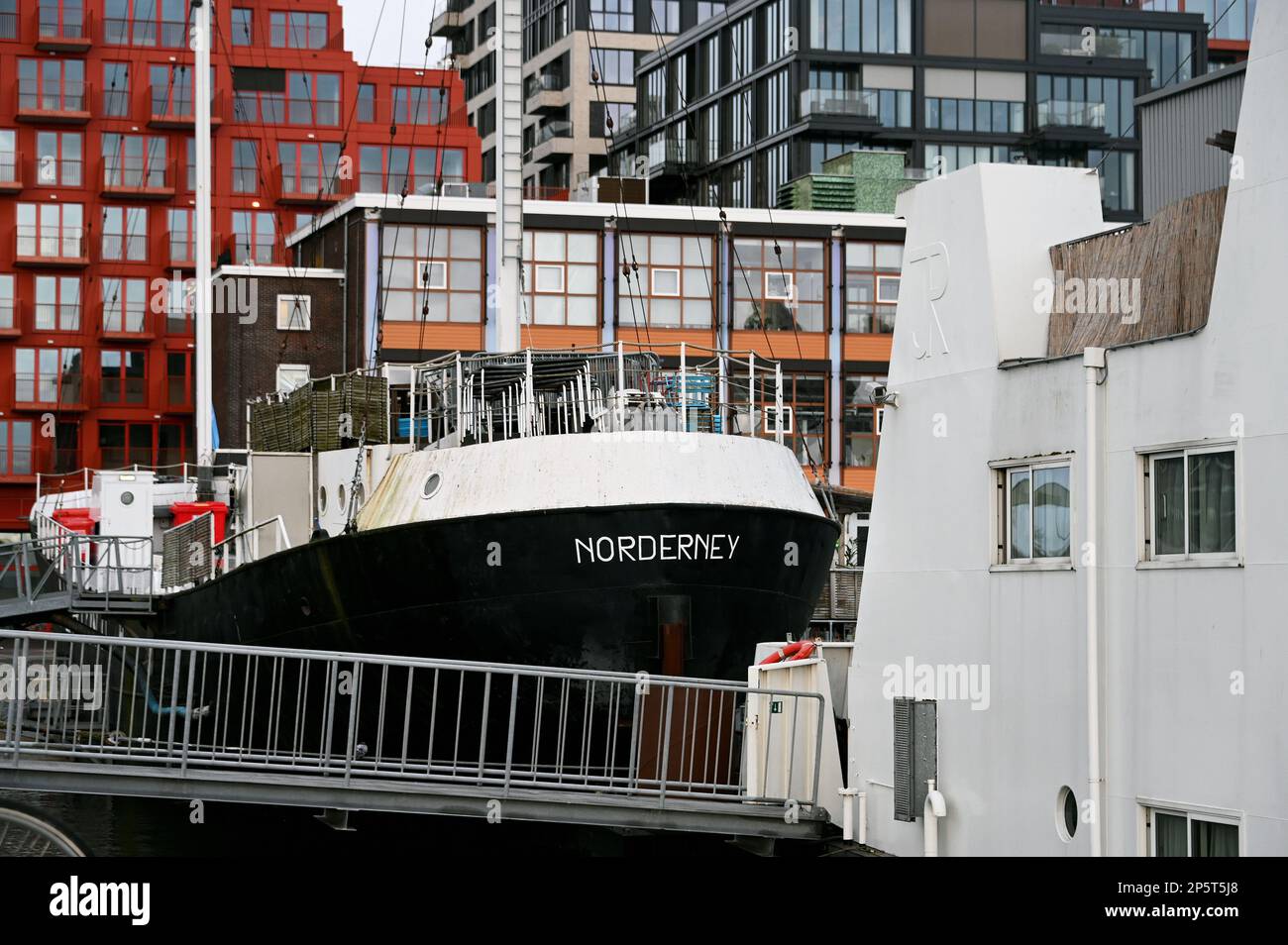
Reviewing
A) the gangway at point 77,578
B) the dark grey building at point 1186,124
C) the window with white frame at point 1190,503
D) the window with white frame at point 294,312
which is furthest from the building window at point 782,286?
the window with white frame at point 1190,503

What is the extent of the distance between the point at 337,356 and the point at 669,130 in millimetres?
34005

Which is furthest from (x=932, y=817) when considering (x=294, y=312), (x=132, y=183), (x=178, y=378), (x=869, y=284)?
(x=132, y=183)

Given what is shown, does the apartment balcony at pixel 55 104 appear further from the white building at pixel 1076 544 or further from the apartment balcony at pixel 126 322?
the white building at pixel 1076 544

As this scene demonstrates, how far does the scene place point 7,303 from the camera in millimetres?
73562

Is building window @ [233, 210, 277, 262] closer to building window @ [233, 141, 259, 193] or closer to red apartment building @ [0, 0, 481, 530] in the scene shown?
red apartment building @ [0, 0, 481, 530]

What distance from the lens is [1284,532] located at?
31.7 feet

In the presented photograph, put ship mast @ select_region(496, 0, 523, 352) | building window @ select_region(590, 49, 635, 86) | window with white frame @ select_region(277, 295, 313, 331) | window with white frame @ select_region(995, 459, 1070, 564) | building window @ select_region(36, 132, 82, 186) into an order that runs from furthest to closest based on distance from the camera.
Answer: building window @ select_region(590, 49, 635, 86) < building window @ select_region(36, 132, 82, 186) < window with white frame @ select_region(277, 295, 313, 331) < ship mast @ select_region(496, 0, 523, 352) < window with white frame @ select_region(995, 459, 1070, 564)

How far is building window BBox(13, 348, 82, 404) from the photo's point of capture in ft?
240

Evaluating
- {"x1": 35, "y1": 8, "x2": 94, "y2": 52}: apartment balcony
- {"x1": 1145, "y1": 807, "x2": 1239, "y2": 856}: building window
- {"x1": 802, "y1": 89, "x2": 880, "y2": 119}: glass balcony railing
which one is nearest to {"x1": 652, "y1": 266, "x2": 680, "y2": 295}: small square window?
{"x1": 802, "y1": 89, "x2": 880, "y2": 119}: glass balcony railing

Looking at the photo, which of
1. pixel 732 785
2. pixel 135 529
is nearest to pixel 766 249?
pixel 135 529

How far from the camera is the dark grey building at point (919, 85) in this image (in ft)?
249

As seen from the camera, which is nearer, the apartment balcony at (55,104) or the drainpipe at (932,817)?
the drainpipe at (932,817)

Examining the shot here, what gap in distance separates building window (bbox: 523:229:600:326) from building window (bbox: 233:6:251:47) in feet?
97.1

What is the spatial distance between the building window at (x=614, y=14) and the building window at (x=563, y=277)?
4526cm
